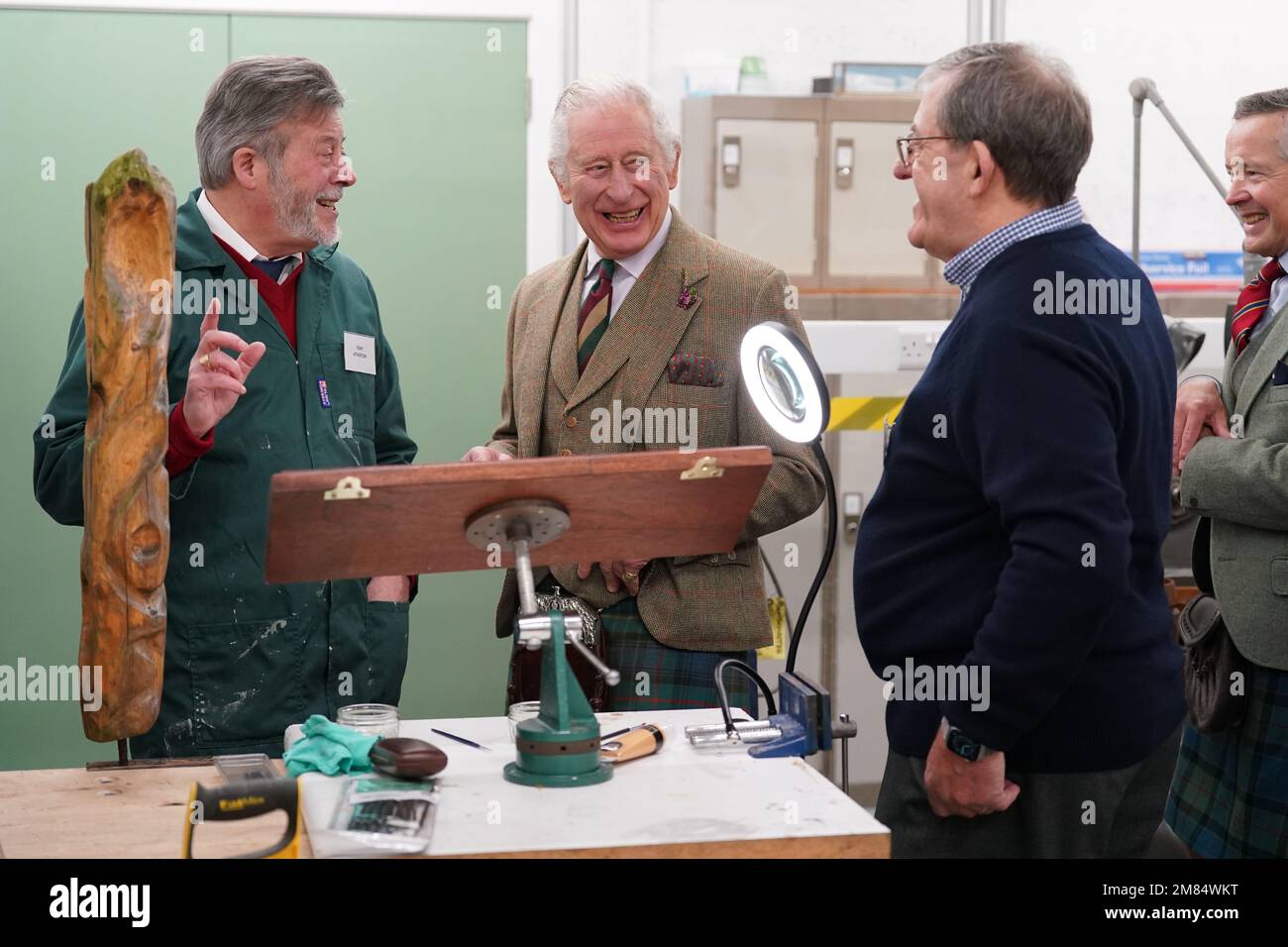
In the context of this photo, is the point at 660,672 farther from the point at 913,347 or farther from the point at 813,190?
the point at 813,190

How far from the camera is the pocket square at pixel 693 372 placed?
252 cm

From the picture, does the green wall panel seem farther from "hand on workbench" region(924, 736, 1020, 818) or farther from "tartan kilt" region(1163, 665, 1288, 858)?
"hand on workbench" region(924, 736, 1020, 818)

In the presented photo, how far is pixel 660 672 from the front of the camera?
2.45 m

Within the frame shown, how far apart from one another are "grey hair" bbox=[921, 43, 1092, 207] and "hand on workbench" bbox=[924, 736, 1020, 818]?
765 millimetres

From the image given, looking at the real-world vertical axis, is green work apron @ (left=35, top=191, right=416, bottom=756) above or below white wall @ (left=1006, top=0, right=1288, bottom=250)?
below

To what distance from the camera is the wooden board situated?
1.62 metres

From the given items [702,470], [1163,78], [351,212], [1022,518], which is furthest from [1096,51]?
[702,470]

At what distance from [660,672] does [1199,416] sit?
1.12 m

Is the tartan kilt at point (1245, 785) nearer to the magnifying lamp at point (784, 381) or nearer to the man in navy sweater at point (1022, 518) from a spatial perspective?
the man in navy sweater at point (1022, 518)

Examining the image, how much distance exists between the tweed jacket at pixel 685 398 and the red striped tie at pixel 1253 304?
862mm

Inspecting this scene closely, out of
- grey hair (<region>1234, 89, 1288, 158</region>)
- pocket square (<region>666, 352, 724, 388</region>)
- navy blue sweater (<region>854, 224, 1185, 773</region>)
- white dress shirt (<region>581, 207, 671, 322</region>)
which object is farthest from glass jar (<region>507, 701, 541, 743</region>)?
grey hair (<region>1234, 89, 1288, 158</region>)

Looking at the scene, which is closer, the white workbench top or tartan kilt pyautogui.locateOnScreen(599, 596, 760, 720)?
the white workbench top

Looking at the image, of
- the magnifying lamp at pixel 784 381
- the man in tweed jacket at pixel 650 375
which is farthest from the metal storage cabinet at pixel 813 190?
the magnifying lamp at pixel 784 381
